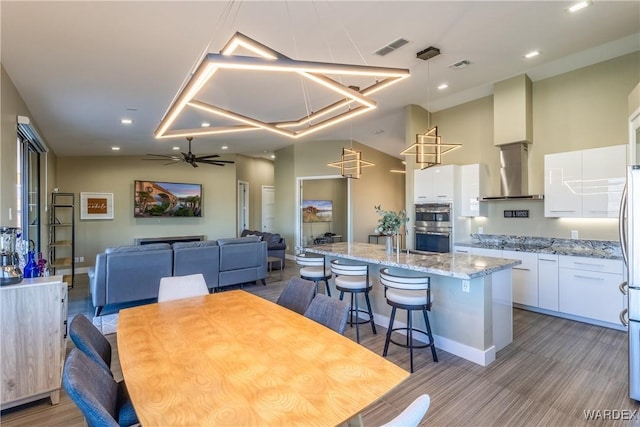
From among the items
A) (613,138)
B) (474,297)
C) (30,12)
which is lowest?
(474,297)

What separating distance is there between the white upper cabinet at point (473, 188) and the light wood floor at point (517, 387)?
215cm

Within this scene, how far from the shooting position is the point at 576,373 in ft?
8.80

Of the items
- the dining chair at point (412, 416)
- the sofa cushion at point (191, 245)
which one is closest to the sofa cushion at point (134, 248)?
the sofa cushion at point (191, 245)

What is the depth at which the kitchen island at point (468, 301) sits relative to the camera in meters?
2.82

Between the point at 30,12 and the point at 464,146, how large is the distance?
19.0 feet

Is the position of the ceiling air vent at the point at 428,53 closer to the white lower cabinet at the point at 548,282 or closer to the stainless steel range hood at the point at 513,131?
the stainless steel range hood at the point at 513,131

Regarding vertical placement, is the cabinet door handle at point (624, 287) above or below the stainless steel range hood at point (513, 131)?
below

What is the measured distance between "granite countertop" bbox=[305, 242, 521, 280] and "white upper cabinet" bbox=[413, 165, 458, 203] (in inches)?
77.3

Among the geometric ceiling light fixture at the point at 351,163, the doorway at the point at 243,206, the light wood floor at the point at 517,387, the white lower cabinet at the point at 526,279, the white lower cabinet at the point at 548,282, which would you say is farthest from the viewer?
the doorway at the point at 243,206

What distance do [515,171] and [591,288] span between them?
1840 millimetres

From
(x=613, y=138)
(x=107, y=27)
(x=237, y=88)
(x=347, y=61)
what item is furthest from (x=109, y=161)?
(x=613, y=138)

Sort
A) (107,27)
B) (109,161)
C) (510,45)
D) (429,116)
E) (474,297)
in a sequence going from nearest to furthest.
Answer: (107,27), (474,297), (510,45), (429,116), (109,161)

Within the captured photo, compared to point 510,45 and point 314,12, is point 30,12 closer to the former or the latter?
point 314,12

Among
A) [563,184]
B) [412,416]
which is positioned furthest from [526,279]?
[412,416]
